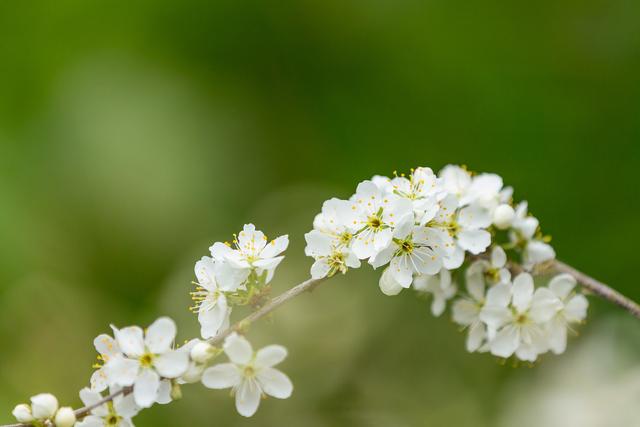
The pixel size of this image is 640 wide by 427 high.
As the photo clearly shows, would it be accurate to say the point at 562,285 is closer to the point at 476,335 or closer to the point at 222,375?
the point at 476,335

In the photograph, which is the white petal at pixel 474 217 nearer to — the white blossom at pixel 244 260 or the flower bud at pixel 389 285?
the flower bud at pixel 389 285

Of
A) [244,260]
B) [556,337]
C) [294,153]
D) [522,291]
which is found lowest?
[556,337]

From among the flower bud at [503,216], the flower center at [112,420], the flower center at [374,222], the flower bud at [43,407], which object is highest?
the flower center at [374,222]

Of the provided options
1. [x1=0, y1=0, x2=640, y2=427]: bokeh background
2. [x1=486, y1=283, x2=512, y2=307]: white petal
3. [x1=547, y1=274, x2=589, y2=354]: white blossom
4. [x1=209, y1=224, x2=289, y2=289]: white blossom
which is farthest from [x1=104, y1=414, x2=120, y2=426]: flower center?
[x1=0, y1=0, x2=640, y2=427]: bokeh background

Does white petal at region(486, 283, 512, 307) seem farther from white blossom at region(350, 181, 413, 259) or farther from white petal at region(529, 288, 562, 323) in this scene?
white blossom at region(350, 181, 413, 259)

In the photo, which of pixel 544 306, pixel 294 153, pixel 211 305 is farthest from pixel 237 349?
pixel 294 153

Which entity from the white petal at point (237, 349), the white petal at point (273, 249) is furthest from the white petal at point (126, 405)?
the white petal at point (273, 249)

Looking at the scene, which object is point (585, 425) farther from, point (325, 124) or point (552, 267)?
point (325, 124)
